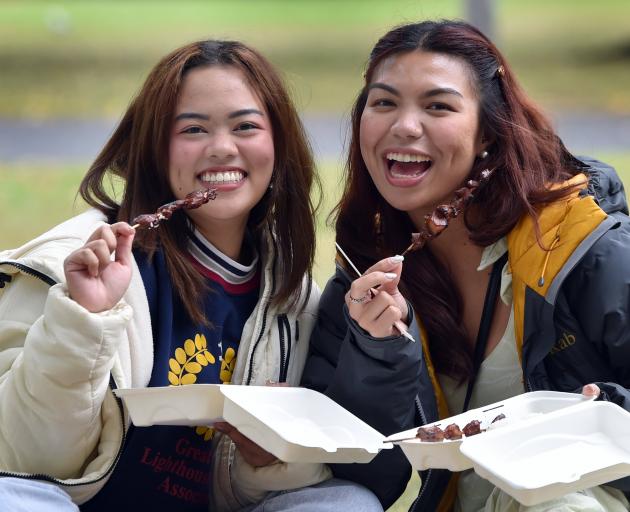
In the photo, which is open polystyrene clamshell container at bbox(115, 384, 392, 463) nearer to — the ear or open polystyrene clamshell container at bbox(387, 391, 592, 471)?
open polystyrene clamshell container at bbox(387, 391, 592, 471)

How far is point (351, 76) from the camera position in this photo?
14.9m

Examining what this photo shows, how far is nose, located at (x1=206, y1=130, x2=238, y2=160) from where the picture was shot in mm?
3086

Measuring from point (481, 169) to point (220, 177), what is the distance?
2.55 feet

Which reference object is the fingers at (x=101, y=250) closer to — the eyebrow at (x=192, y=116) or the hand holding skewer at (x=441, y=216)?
the eyebrow at (x=192, y=116)

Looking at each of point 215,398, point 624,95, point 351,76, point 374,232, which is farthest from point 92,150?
point 215,398

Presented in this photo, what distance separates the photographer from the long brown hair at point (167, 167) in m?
3.13

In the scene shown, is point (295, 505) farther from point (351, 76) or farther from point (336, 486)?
point (351, 76)

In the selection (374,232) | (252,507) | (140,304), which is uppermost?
(374,232)

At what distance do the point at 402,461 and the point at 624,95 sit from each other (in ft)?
36.8

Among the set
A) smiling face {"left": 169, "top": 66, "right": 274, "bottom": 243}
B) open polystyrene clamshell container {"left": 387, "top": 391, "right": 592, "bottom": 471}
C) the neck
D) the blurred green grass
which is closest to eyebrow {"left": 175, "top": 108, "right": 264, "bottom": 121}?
smiling face {"left": 169, "top": 66, "right": 274, "bottom": 243}

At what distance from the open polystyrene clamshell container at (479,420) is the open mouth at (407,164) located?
76cm

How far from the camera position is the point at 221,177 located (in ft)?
10.2

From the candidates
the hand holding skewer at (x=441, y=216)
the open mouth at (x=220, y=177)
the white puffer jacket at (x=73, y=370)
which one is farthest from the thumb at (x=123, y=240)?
the hand holding skewer at (x=441, y=216)

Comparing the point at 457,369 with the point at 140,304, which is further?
the point at 457,369
